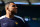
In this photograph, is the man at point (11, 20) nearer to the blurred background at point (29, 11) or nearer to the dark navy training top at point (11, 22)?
the dark navy training top at point (11, 22)

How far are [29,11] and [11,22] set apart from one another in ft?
7.88

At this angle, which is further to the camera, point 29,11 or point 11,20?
point 29,11

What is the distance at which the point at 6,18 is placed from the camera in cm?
220

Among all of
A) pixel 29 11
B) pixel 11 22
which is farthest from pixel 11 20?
pixel 29 11

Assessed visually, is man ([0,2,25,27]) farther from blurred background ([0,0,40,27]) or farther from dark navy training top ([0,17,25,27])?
blurred background ([0,0,40,27])

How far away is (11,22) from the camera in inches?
84.6

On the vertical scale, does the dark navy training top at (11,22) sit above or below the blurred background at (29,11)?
above

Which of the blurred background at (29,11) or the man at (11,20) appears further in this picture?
the blurred background at (29,11)

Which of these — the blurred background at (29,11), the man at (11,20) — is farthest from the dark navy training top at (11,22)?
the blurred background at (29,11)

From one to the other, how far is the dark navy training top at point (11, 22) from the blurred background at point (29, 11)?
6.48ft

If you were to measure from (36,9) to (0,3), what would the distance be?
139 centimetres

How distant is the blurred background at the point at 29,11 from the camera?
4.19 metres

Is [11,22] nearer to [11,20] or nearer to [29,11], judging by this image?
[11,20]

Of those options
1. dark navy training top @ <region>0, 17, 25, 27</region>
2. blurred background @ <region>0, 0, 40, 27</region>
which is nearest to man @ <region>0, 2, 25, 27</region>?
dark navy training top @ <region>0, 17, 25, 27</region>
